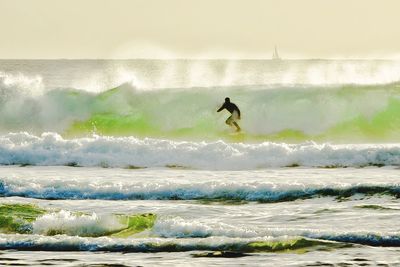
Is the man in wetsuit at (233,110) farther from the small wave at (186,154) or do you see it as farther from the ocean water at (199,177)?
the small wave at (186,154)

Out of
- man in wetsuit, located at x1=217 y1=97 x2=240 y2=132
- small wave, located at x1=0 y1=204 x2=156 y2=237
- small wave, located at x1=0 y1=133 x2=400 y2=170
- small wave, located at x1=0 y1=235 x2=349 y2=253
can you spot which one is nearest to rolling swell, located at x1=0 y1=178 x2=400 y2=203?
small wave, located at x1=0 y1=204 x2=156 y2=237

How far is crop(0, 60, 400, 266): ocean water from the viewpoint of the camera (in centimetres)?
1236

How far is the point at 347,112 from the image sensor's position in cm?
3519

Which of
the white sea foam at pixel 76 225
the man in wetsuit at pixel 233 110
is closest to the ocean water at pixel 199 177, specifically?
the white sea foam at pixel 76 225

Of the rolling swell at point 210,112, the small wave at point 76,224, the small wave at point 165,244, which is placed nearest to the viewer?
the small wave at point 165,244

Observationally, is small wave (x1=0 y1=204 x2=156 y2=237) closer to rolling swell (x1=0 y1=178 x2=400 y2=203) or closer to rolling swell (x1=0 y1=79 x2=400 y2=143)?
rolling swell (x1=0 y1=178 x2=400 y2=203)

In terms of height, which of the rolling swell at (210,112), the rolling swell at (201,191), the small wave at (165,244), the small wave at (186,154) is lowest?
the small wave at (165,244)

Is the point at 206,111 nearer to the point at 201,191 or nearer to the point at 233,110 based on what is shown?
the point at 233,110

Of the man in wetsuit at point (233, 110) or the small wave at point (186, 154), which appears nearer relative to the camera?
the small wave at point (186, 154)

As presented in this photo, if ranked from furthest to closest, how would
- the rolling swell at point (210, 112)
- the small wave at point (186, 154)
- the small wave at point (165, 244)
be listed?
the rolling swell at point (210, 112)
the small wave at point (186, 154)
the small wave at point (165, 244)

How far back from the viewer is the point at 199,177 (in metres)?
20.8

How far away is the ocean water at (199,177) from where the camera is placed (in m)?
12.4

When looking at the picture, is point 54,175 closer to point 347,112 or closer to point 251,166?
point 251,166

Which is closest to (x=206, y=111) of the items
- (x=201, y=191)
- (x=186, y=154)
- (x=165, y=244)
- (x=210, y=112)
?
(x=210, y=112)
